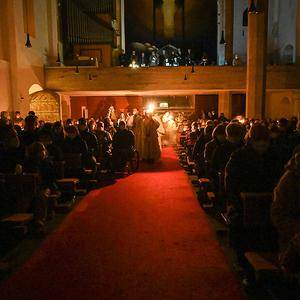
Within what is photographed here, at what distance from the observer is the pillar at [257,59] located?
12734 mm

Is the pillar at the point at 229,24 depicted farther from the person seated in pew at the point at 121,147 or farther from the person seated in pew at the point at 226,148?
the person seated in pew at the point at 226,148

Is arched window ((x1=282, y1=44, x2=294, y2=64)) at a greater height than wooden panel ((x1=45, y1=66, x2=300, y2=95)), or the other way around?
arched window ((x1=282, y1=44, x2=294, y2=64))

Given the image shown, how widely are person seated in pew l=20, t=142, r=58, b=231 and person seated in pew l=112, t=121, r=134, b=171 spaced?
3.94 meters

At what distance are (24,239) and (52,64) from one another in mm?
16078

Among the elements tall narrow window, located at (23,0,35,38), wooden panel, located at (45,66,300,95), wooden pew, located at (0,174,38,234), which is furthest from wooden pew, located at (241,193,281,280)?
tall narrow window, located at (23,0,35,38)

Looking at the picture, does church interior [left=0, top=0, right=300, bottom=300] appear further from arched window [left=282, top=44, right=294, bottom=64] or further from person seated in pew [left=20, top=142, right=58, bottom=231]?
person seated in pew [left=20, top=142, right=58, bottom=231]

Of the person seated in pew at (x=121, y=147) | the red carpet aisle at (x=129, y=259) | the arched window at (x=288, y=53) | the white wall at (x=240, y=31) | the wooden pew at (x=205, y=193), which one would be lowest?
the red carpet aisle at (x=129, y=259)

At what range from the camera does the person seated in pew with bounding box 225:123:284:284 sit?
308cm

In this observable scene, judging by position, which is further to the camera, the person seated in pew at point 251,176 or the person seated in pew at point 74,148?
the person seated in pew at point 74,148

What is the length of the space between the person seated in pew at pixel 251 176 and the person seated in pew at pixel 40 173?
2619mm

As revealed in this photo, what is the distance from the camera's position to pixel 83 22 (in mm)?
20141

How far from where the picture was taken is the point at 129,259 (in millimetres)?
3623

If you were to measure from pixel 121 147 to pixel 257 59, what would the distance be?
7682 millimetres

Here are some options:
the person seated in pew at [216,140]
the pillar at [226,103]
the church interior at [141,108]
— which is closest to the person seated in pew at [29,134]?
the church interior at [141,108]
